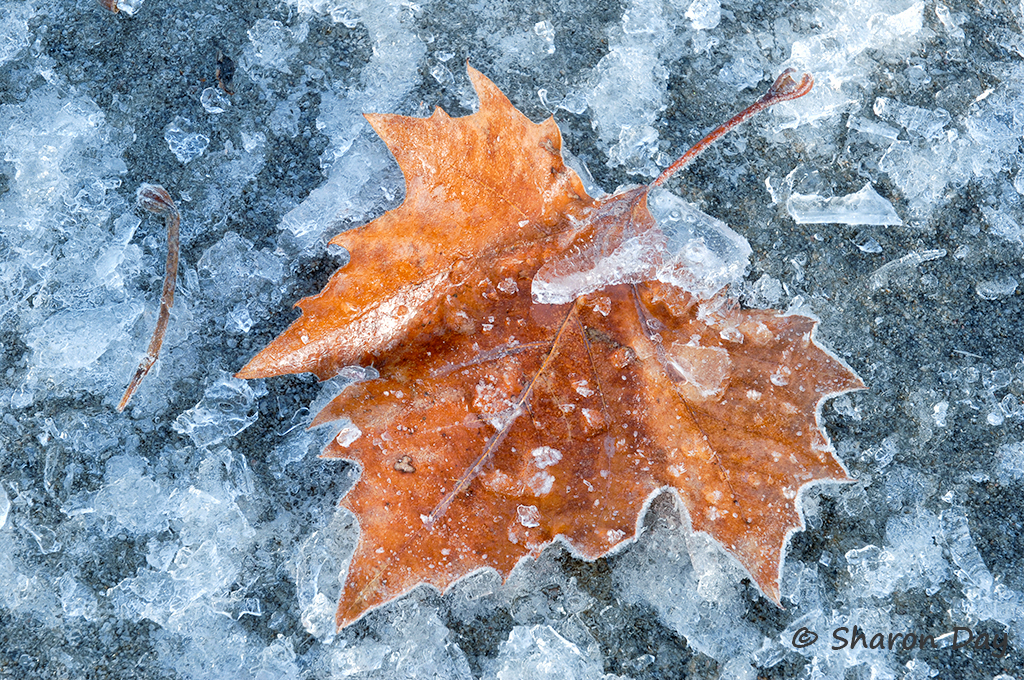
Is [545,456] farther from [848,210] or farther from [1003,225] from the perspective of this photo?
[1003,225]

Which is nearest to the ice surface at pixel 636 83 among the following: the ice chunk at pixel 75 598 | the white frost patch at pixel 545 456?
the white frost patch at pixel 545 456

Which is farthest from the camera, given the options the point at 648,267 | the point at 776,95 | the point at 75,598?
the point at 776,95

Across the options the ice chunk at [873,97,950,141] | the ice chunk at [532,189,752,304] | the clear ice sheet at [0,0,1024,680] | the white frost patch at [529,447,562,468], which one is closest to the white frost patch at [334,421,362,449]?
the clear ice sheet at [0,0,1024,680]

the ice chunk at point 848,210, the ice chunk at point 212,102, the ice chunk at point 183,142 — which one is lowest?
the ice chunk at point 848,210

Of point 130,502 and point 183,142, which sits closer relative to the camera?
point 130,502

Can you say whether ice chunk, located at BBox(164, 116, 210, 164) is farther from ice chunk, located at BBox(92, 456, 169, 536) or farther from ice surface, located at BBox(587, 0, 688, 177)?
ice surface, located at BBox(587, 0, 688, 177)

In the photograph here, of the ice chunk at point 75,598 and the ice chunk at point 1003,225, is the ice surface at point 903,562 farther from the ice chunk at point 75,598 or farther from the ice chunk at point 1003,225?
the ice chunk at point 75,598

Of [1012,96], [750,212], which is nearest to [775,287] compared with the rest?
[750,212]
